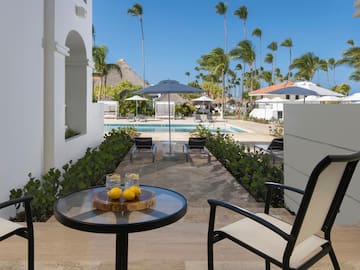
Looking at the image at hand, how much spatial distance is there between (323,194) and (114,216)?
1.22 m

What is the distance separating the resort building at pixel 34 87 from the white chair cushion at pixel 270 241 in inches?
117

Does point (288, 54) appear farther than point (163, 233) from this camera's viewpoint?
Yes

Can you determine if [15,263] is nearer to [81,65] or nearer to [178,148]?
[81,65]

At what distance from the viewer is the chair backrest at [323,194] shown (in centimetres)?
172

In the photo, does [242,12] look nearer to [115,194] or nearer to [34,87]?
[34,87]

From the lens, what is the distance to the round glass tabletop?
1898mm

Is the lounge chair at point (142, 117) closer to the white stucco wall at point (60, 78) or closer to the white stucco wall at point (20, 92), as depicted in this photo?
the white stucco wall at point (60, 78)

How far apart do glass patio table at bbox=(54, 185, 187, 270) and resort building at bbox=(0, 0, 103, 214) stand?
2.20 meters

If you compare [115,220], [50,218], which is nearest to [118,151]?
[50,218]

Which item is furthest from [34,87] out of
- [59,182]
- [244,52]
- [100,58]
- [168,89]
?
[244,52]

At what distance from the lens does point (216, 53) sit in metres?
37.1

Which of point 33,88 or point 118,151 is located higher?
point 33,88

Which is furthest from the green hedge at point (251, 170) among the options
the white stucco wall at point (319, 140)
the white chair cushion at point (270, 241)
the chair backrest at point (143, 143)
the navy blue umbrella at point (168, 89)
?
the white chair cushion at point (270, 241)

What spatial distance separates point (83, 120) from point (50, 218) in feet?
14.6
